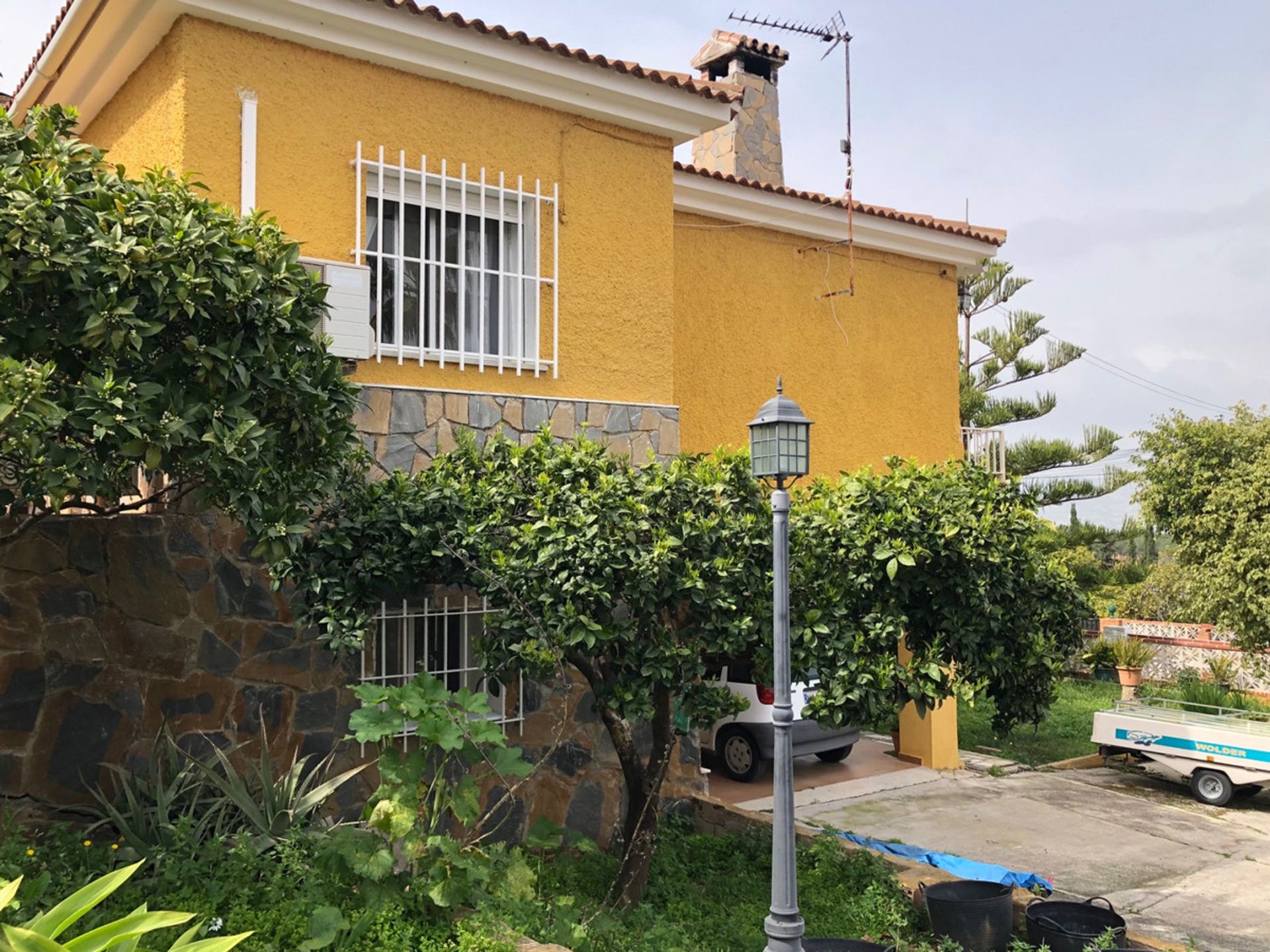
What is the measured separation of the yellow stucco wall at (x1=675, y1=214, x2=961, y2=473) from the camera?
9.84 metres

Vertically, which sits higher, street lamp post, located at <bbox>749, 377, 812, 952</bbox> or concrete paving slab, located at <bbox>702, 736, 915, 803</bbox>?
street lamp post, located at <bbox>749, 377, 812, 952</bbox>

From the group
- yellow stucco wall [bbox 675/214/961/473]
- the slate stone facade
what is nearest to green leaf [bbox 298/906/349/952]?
the slate stone facade

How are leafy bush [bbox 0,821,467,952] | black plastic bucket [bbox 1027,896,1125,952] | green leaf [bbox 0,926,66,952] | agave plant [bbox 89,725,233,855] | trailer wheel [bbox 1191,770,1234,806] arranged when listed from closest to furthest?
green leaf [bbox 0,926,66,952] < leafy bush [bbox 0,821,467,952] < agave plant [bbox 89,725,233,855] < black plastic bucket [bbox 1027,896,1125,952] < trailer wheel [bbox 1191,770,1234,806]

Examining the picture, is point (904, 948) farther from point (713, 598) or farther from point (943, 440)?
point (943, 440)

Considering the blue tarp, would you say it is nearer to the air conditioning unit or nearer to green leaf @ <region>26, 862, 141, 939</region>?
the air conditioning unit

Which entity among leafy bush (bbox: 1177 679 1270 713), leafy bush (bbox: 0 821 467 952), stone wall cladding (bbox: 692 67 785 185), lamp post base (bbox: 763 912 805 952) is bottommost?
leafy bush (bbox: 1177 679 1270 713)

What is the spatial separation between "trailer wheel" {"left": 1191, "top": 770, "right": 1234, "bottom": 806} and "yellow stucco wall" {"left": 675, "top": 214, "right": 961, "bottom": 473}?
4696 millimetres

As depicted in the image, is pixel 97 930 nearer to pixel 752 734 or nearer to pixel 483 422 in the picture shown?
pixel 483 422

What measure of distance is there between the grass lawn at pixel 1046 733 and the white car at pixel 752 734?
7.99 feet

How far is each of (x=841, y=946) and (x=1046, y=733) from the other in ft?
33.7

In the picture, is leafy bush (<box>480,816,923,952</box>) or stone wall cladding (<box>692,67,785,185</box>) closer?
leafy bush (<box>480,816,923,952</box>)

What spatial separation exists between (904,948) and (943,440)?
253 inches

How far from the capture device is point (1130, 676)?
58.1 ft

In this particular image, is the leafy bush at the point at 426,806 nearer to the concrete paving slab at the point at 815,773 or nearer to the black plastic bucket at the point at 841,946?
the black plastic bucket at the point at 841,946
